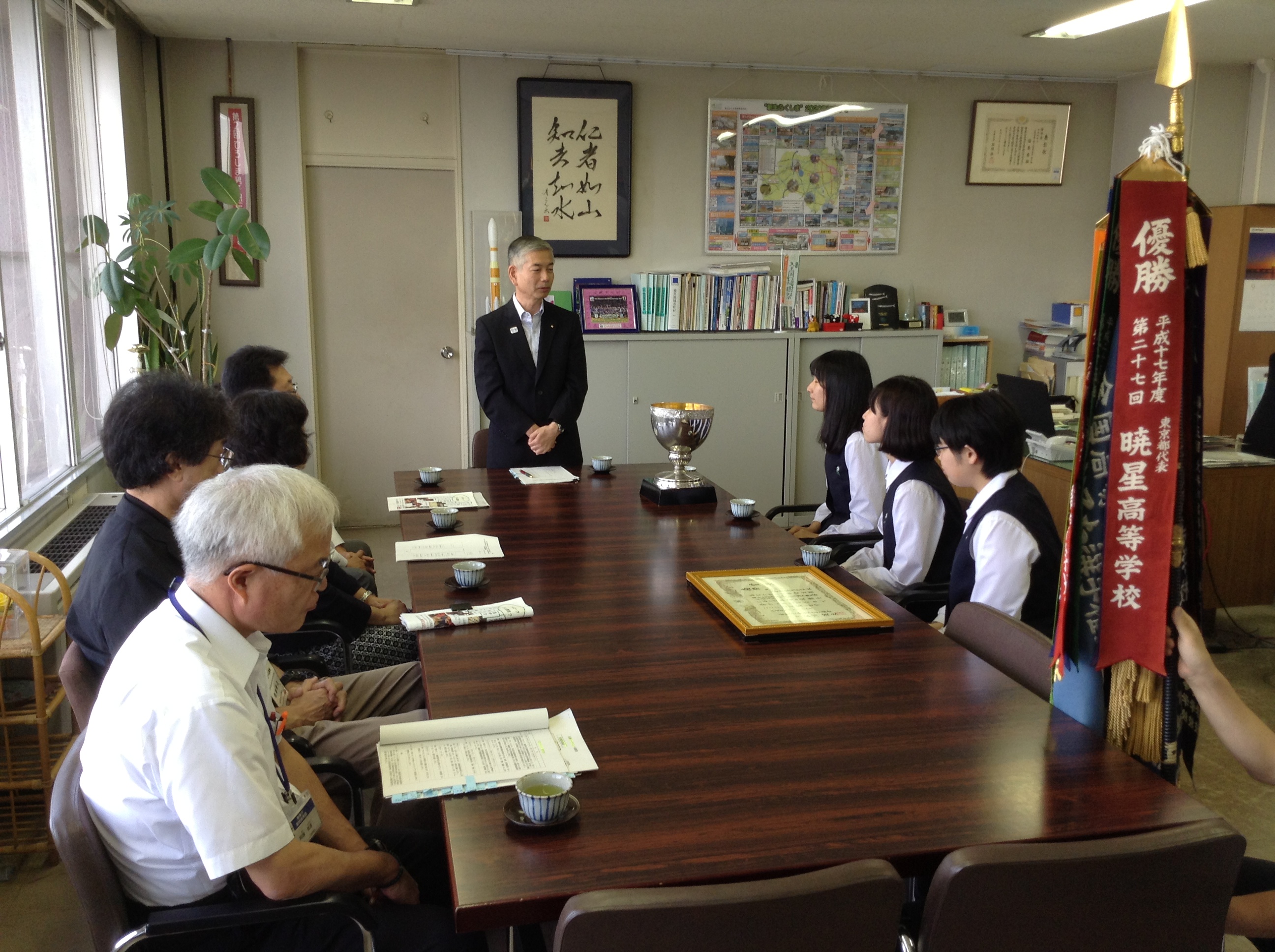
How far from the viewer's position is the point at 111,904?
4.48ft

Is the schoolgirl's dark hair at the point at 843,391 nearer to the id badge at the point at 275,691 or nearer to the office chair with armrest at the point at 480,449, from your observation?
the office chair with armrest at the point at 480,449

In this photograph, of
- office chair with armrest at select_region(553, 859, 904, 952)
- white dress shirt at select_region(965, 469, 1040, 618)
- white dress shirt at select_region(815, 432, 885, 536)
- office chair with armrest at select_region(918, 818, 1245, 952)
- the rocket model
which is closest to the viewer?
office chair with armrest at select_region(553, 859, 904, 952)

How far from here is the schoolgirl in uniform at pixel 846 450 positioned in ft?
11.7

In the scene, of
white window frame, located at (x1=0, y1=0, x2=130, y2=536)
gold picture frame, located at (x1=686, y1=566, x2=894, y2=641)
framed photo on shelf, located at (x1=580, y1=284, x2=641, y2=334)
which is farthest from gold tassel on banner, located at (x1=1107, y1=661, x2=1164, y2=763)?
framed photo on shelf, located at (x1=580, y1=284, x2=641, y2=334)

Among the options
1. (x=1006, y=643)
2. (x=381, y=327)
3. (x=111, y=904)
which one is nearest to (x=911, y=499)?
(x=1006, y=643)

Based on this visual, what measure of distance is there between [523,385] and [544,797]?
2.98 metres

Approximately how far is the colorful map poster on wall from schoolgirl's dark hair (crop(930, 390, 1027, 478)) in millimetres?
3586

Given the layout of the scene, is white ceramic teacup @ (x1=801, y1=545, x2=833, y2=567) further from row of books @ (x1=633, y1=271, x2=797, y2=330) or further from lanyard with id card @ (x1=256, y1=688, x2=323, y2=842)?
row of books @ (x1=633, y1=271, x2=797, y2=330)

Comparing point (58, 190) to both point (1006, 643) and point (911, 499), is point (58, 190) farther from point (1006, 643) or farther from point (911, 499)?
point (1006, 643)

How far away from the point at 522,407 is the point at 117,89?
245cm

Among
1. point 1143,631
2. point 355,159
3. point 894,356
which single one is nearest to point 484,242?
point 355,159

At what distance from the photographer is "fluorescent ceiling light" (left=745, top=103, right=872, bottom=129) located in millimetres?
5871

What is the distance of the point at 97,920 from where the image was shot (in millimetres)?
1357

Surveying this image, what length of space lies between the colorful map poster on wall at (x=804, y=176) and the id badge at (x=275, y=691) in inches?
181
